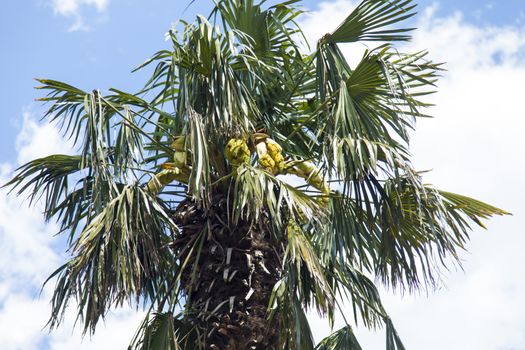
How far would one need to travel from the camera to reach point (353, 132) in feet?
28.8

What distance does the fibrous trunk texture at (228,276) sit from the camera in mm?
8422

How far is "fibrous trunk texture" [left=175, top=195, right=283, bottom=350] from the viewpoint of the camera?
8.42m

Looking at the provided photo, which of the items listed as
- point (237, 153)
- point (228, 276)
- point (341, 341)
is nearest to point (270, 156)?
point (237, 153)

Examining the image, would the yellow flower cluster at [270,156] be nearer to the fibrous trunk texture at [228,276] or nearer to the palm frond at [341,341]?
the fibrous trunk texture at [228,276]

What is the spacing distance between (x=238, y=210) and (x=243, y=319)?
2.62 ft

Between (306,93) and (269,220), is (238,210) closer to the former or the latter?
(269,220)

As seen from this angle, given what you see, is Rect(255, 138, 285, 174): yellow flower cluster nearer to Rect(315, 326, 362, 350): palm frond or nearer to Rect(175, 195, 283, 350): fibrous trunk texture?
Rect(175, 195, 283, 350): fibrous trunk texture

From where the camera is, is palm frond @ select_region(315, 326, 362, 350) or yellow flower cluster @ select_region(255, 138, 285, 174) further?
palm frond @ select_region(315, 326, 362, 350)

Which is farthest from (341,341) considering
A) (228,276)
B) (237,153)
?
(237,153)

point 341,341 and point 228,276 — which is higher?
point 228,276

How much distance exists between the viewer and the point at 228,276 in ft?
28.0

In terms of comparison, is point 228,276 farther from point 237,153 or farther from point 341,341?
point 341,341

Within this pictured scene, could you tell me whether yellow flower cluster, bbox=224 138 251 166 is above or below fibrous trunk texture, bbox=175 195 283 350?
above

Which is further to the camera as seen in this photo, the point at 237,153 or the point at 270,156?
the point at 270,156
